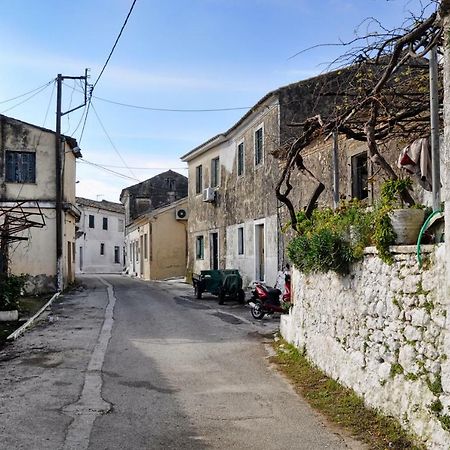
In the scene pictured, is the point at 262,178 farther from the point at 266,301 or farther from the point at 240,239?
the point at 266,301

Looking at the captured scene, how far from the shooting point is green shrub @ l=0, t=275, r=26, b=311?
46.4ft

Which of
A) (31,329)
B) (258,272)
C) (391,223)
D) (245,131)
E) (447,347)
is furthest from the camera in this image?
(245,131)

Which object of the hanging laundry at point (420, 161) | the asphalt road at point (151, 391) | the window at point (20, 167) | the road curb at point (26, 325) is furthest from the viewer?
the window at point (20, 167)

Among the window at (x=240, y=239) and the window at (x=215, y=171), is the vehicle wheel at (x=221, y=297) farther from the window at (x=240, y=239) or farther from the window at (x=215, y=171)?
the window at (x=215, y=171)

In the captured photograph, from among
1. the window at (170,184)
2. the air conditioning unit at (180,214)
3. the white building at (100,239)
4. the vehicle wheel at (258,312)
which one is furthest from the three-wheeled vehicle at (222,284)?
the white building at (100,239)

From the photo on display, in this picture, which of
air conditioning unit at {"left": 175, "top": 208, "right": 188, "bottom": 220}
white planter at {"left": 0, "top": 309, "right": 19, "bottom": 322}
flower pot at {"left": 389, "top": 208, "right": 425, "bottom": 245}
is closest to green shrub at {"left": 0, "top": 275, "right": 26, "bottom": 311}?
white planter at {"left": 0, "top": 309, "right": 19, "bottom": 322}

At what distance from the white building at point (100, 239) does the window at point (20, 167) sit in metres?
32.7

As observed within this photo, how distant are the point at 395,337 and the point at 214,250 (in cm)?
2000

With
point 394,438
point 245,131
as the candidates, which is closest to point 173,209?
point 245,131

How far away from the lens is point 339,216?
25.1 ft

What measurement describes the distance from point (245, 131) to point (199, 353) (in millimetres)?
12933

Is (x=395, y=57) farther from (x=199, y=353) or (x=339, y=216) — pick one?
(x=199, y=353)

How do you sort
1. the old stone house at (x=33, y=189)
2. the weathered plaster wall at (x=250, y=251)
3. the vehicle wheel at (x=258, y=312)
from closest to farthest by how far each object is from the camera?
the vehicle wheel at (x=258, y=312), the weathered plaster wall at (x=250, y=251), the old stone house at (x=33, y=189)

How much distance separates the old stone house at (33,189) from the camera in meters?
22.4
